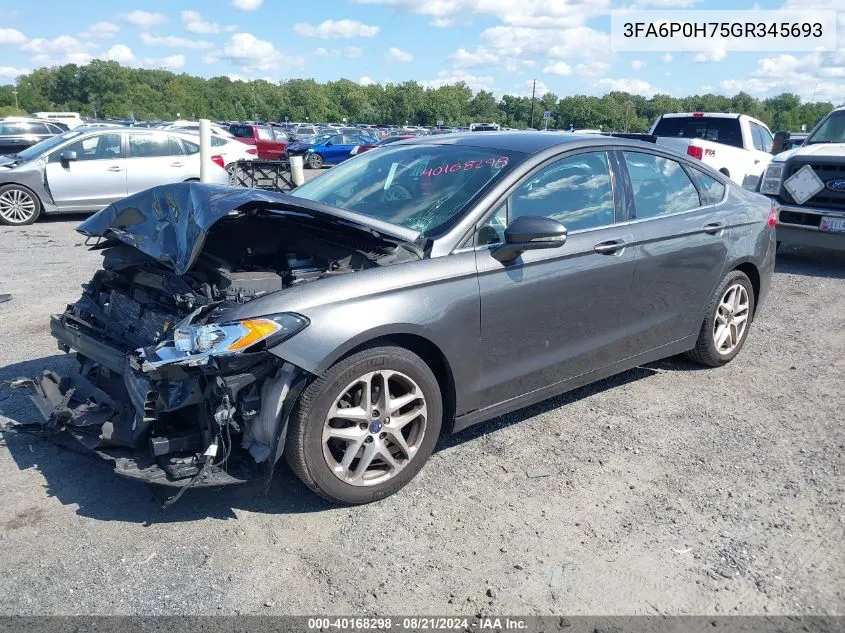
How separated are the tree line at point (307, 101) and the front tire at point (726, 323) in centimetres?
6943

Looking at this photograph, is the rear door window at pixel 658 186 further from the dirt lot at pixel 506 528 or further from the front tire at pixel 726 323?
the dirt lot at pixel 506 528

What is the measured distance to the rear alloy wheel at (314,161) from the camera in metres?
29.1

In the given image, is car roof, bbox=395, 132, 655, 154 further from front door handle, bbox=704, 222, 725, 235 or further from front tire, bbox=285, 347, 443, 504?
front tire, bbox=285, 347, 443, 504

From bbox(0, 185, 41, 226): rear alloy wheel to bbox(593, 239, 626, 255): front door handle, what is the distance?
10699 millimetres

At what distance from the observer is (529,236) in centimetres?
355

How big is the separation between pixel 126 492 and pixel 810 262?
376 inches

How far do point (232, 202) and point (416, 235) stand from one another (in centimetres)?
94

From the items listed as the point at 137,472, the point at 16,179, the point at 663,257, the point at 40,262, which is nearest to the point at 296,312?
the point at 137,472

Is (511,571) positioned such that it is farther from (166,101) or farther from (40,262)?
(166,101)

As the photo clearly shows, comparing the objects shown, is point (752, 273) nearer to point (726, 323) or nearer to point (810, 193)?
point (726, 323)

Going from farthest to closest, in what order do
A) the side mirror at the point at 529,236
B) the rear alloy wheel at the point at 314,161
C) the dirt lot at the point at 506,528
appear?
the rear alloy wheel at the point at 314,161, the side mirror at the point at 529,236, the dirt lot at the point at 506,528

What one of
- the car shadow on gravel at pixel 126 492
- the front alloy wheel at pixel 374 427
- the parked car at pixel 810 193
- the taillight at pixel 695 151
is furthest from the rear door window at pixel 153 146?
the front alloy wheel at pixel 374 427

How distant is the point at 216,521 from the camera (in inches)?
129

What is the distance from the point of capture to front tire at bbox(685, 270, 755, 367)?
5137 millimetres
